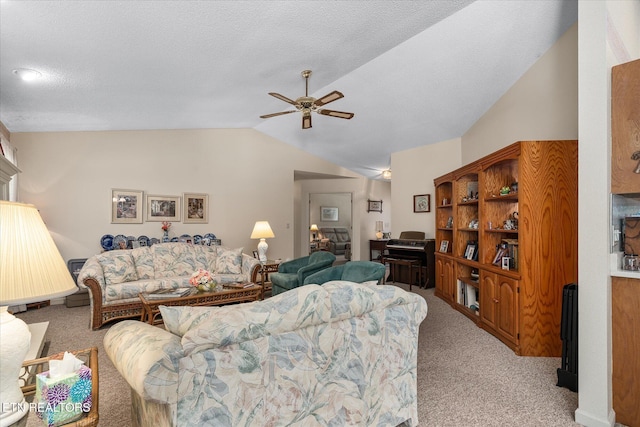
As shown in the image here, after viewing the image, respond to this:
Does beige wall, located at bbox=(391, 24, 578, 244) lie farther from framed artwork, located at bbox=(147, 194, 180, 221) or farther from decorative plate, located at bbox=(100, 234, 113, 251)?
decorative plate, located at bbox=(100, 234, 113, 251)

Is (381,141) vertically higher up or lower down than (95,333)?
higher up

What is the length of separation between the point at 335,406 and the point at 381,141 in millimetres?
5823

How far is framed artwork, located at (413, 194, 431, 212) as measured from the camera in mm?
6852

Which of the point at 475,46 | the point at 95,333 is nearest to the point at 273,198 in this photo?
the point at 95,333

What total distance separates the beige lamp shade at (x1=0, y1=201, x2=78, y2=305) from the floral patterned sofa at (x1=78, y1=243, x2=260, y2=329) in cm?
336

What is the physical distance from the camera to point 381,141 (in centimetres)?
692

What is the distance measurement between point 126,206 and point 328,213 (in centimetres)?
732

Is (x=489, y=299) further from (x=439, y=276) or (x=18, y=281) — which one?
(x=18, y=281)

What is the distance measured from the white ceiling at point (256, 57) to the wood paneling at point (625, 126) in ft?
5.18

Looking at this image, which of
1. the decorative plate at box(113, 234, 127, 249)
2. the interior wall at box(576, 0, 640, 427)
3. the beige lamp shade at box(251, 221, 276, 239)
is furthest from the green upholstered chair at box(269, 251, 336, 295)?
the interior wall at box(576, 0, 640, 427)

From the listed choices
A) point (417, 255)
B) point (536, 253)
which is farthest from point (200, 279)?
point (417, 255)

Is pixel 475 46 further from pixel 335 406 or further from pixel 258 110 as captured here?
pixel 335 406

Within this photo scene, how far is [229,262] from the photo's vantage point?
18.0 feet

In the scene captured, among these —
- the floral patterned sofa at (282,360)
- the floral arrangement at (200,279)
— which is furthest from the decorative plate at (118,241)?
the floral patterned sofa at (282,360)
